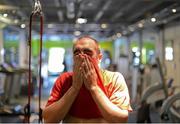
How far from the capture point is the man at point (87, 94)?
166cm

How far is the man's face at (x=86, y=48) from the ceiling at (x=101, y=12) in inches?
120

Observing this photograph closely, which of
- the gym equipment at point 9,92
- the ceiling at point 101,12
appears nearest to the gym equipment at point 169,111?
the ceiling at point 101,12

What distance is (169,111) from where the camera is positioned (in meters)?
6.27

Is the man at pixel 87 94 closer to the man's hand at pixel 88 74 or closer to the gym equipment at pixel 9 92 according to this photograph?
the man's hand at pixel 88 74

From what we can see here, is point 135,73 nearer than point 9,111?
No

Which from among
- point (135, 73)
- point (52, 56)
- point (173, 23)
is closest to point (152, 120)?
point (135, 73)

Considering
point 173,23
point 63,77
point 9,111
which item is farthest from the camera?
point 173,23

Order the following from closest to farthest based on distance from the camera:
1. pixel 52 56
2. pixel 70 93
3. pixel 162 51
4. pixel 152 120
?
pixel 70 93
pixel 152 120
pixel 162 51
pixel 52 56

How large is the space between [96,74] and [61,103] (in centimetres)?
23

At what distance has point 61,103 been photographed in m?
1.68

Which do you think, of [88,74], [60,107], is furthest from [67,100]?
[88,74]

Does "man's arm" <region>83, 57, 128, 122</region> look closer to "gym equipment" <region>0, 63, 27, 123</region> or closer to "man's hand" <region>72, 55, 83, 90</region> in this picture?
"man's hand" <region>72, 55, 83, 90</region>

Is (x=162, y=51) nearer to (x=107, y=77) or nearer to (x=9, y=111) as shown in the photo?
(x=9, y=111)

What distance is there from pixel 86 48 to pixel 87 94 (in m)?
0.24
